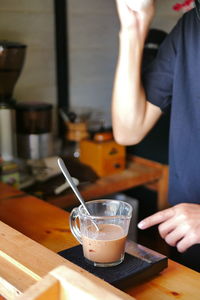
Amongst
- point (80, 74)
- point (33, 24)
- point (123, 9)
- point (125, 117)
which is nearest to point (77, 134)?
point (80, 74)

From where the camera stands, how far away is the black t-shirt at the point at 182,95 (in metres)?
1.40

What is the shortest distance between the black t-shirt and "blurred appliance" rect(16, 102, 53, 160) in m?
0.76

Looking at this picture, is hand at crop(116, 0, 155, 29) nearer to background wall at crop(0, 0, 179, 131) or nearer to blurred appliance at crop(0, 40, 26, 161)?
blurred appliance at crop(0, 40, 26, 161)

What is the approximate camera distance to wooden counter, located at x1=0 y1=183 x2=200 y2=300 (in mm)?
875

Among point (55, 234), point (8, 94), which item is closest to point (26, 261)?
point (55, 234)

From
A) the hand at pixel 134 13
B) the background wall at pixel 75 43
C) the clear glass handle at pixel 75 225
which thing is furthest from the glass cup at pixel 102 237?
the background wall at pixel 75 43

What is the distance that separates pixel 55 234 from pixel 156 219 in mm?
247

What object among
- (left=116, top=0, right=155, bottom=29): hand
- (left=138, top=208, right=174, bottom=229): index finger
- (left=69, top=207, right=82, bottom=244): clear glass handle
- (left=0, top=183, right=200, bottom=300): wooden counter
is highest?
(left=116, top=0, right=155, bottom=29): hand

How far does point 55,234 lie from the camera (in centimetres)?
112

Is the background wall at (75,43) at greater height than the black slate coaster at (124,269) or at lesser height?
greater

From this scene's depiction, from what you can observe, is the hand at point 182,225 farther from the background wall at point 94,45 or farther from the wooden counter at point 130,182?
the background wall at point 94,45

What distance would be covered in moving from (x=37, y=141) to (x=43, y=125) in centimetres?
9

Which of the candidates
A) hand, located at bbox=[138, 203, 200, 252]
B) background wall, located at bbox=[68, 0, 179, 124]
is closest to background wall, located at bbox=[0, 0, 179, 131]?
background wall, located at bbox=[68, 0, 179, 124]

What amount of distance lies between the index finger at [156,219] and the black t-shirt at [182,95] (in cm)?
35
